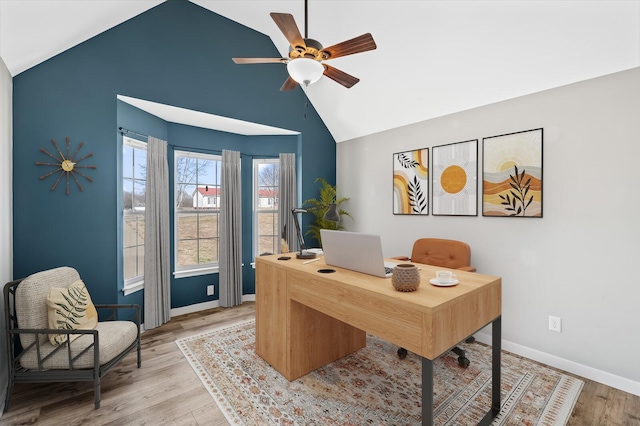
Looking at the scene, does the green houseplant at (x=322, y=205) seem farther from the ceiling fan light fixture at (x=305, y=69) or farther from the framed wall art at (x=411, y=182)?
the ceiling fan light fixture at (x=305, y=69)

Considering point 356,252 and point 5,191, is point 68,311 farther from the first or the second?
point 356,252

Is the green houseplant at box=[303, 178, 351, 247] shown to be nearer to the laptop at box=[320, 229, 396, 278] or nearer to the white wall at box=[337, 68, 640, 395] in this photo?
the white wall at box=[337, 68, 640, 395]

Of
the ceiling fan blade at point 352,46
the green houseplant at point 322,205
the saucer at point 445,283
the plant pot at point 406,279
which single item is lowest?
the saucer at point 445,283

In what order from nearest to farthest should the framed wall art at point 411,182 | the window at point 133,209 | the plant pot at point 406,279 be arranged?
the plant pot at point 406,279 < the window at point 133,209 < the framed wall art at point 411,182

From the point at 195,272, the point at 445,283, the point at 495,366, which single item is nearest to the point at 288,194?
the point at 195,272

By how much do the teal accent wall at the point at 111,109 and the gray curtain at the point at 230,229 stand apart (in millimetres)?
270

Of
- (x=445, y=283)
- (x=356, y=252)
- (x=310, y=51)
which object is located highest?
(x=310, y=51)

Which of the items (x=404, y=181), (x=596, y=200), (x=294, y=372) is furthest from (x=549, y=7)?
(x=294, y=372)

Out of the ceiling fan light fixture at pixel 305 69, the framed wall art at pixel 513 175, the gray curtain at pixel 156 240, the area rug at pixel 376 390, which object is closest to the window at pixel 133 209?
Result: the gray curtain at pixel 156 240

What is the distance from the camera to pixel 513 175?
9.23 feet

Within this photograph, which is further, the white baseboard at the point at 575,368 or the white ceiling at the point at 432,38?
the white baseboard at the point at 575,368

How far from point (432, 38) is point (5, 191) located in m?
3.70

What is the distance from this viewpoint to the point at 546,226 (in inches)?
104

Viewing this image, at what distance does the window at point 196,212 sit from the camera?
395 cm
